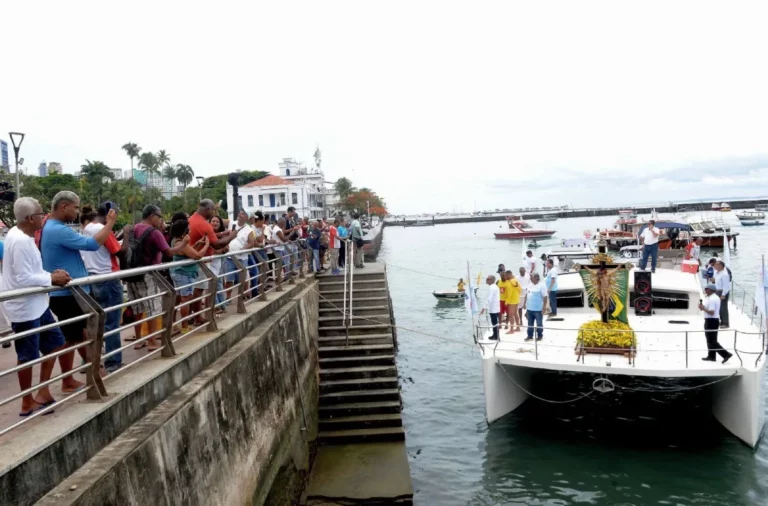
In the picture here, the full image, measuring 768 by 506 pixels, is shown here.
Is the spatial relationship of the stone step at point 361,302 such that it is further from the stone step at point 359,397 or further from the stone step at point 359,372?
the stone step at point 359,397

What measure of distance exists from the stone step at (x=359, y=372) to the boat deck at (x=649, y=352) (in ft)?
6.60

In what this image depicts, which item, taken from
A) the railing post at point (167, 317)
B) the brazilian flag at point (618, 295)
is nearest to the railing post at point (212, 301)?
the railing post at point (167, 317)

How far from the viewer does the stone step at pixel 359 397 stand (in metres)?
12.0

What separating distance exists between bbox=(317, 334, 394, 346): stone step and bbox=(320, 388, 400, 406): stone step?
1775 millimetres

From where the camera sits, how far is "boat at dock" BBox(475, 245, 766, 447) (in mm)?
10922

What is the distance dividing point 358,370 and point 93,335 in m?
8.16

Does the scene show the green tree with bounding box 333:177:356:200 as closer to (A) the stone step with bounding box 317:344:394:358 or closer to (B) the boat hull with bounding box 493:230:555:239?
(B) the boat hull with bounding box 493:230:555:239

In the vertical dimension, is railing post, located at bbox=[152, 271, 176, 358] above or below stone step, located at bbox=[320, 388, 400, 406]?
above

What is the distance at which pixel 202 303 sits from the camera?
30.5 feet

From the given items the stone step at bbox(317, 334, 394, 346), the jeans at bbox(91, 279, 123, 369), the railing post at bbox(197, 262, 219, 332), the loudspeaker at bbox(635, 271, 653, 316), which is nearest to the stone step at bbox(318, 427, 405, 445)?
the stone step at bbox(317, 334, 394, 346)

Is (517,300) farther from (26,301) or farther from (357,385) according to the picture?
(26,301)

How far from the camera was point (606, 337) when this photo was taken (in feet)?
38.6

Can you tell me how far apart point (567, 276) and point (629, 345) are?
4785 mm

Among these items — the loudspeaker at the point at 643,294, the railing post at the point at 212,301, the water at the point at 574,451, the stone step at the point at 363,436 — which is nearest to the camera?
the railing post at the point at 212,301
